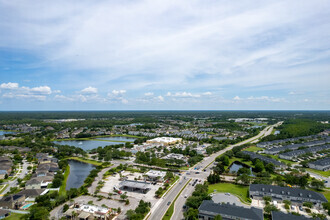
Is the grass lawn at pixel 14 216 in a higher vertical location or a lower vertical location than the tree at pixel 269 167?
lower

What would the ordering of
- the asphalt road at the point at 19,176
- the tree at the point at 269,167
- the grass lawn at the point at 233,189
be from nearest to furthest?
1. the grass lawn at the point at 233,189
2. the asphalt road at the point at 19,176
3. the tree at the point at 269,167

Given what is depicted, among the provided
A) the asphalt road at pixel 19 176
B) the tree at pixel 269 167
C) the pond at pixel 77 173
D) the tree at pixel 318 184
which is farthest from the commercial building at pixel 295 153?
the asphalt road at pixel 19 176

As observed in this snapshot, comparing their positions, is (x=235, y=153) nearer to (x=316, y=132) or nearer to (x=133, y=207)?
(x=133, y=207)

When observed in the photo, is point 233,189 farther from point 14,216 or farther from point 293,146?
point 293,146

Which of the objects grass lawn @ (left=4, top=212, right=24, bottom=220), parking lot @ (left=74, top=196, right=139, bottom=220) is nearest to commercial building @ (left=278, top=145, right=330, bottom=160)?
parking lot @ (left=74, top=196, right=139, bottom=220)

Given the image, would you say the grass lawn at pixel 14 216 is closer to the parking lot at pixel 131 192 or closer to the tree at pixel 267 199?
the parking lot at pixel 131 192

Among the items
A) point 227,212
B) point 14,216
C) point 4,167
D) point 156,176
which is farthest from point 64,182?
point 227,212

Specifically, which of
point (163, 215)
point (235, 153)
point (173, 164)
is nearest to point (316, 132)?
point (235, 153)
